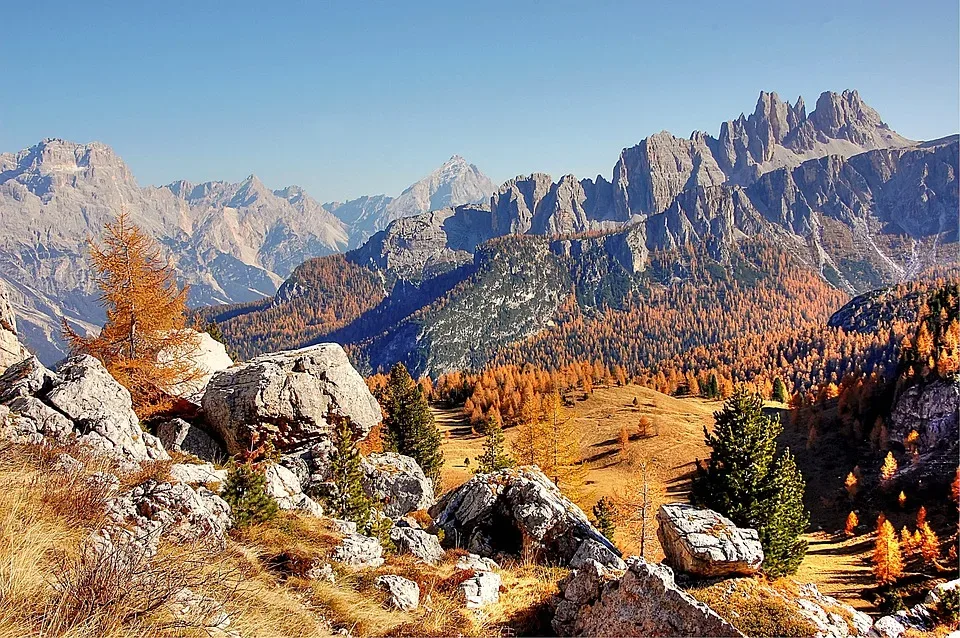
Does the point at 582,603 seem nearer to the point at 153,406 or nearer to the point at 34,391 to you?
the point at 34,391

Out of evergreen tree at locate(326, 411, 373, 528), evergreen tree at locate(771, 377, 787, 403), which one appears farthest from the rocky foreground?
evergreen tree at locate(771, 377, 787, 403)

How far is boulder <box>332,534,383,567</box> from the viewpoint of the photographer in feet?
49.0

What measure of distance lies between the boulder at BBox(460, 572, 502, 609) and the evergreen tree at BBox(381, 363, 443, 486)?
33.4 meters

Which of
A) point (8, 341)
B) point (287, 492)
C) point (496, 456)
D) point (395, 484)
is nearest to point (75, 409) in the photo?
point (287, 492)

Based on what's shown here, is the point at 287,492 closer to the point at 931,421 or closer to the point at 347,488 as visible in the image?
the point at 347,488

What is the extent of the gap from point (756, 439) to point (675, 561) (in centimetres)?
1664

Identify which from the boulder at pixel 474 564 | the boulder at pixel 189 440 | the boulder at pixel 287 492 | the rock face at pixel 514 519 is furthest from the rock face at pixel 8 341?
the boulder at pixel 474 564

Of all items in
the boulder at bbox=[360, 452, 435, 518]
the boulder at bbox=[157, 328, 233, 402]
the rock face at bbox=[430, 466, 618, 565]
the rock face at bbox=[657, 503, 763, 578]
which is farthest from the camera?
the boulder at bbox=[360, 452, 435, 518]

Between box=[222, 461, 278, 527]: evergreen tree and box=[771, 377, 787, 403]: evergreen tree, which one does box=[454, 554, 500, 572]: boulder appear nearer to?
box=[222, 461, 278, 527]: evergreen tree

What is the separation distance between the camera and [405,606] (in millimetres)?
12852

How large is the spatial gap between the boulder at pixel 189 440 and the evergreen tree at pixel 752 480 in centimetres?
2808

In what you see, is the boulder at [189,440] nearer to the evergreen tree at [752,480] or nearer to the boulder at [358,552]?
the boulder at [358,552]

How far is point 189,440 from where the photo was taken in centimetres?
2509

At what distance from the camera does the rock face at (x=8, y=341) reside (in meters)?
24.1
